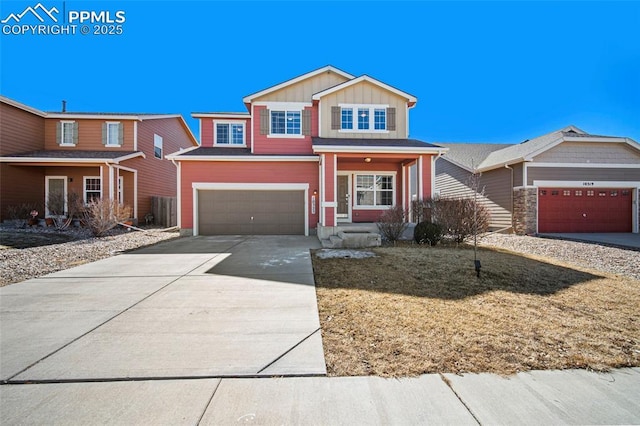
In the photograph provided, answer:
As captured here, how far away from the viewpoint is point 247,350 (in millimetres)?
3016

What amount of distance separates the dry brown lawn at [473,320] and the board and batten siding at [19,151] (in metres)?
18.1

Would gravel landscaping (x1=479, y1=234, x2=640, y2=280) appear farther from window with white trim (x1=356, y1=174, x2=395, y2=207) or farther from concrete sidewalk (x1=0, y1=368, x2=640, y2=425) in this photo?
concrete sidewalk (x1=0, y1=368, x2=640, y2=425)

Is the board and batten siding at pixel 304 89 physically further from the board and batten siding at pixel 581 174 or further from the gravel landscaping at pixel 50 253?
the board and batten siding at pixel 581 174

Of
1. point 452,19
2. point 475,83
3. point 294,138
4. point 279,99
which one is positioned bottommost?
point 294,138

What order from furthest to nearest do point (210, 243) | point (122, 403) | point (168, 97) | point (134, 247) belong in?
point (168, 97)
point (210, 243)
point (134, 247)
point (122, 403)

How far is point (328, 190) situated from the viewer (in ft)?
36.7

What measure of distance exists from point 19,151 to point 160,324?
1889 centimetres

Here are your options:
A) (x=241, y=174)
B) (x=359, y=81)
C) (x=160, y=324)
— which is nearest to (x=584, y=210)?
(x=359, y=81)

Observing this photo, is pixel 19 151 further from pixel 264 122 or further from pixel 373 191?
pixel 373 191

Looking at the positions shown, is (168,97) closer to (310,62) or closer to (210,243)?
(310,62)

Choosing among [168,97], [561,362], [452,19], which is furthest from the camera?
[168,97]

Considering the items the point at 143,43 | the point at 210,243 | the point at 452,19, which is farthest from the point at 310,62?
the point at 210,243

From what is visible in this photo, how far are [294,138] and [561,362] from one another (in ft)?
41.0

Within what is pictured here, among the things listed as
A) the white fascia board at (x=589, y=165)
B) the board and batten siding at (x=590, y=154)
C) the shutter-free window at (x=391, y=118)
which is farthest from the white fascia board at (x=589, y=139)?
the shutter-free window at (x=391, y=118)
